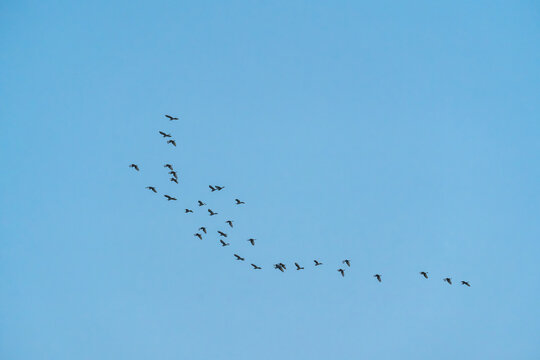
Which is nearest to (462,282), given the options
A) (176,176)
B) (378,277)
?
(378,277)

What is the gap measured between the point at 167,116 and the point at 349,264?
31896 millimetres

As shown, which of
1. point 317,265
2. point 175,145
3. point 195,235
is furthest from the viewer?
point 317,265

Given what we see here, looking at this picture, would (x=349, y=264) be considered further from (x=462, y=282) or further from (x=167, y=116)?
(x=167, y=116)

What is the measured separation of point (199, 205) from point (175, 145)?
899 cm

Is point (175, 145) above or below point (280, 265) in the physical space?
above

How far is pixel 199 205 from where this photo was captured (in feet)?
315

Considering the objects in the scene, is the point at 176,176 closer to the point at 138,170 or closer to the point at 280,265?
the point at 138,170

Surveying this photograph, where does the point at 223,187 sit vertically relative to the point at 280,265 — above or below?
above

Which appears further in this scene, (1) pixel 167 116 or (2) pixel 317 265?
(2) pixel 317 265

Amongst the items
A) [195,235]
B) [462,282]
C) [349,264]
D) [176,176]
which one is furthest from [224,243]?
[462,282]

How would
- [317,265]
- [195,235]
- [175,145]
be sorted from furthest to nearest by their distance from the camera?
[317,265] → [195,235] → [175,145]

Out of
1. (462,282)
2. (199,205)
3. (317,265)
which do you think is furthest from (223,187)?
(462,282)

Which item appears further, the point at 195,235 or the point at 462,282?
the point at 462,282

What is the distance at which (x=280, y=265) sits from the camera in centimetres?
9488
